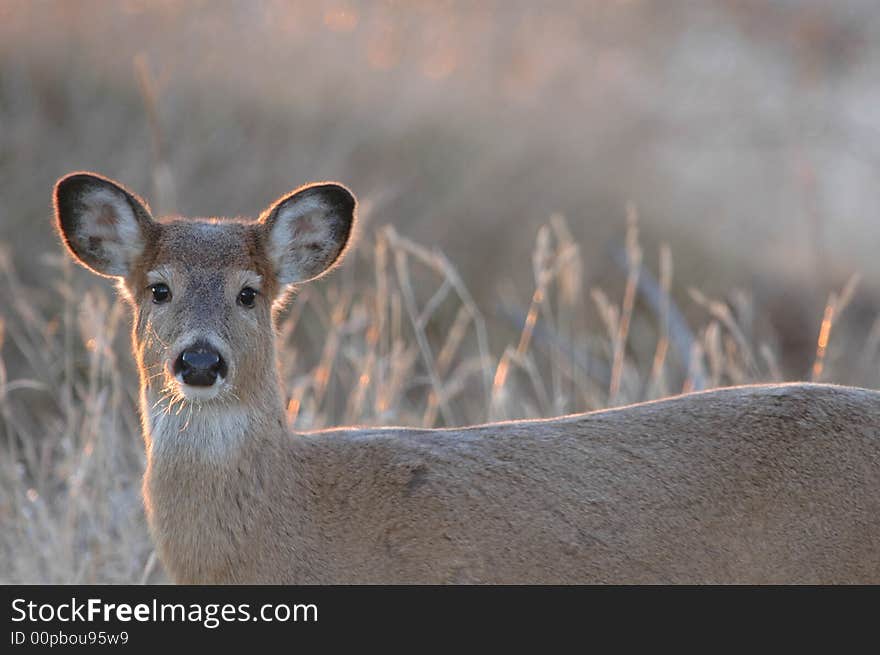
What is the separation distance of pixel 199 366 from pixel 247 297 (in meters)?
0.50

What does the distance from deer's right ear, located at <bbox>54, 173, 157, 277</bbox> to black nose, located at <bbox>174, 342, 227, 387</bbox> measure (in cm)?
68

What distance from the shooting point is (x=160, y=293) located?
4844 millimetres

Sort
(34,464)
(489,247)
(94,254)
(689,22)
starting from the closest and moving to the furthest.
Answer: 1. (94,254)
2. (34,464)
3. (489,247)
4. (689,22)

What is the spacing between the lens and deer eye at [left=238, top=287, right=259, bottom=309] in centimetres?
486

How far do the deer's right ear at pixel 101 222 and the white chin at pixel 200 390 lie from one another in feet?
2.38

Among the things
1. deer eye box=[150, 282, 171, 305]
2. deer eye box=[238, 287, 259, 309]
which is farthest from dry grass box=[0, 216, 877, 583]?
deer eye box=[150, 282, 171, 305]

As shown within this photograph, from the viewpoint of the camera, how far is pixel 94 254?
201 inches

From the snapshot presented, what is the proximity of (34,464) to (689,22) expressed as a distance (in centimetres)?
1186

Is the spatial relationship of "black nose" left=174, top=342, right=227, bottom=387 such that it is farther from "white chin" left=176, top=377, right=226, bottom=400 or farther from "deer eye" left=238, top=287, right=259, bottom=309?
"deer eye" left=238, top=287, right=259, bottom=309

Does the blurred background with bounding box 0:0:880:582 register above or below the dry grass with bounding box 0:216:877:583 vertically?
above

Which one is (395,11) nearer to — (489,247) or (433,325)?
(489,247)

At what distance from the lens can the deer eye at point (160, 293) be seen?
4.83 metres

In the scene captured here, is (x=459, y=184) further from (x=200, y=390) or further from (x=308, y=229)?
(x=200, y=390)

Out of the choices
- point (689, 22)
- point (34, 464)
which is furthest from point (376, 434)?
point (689, 22)
